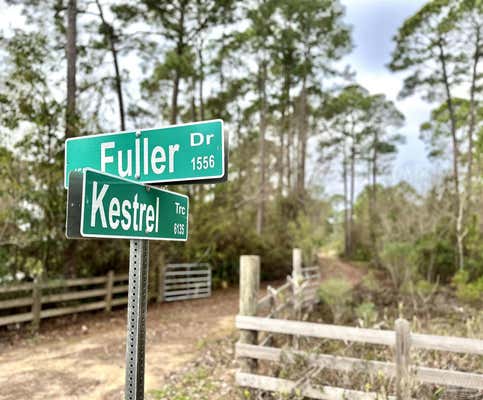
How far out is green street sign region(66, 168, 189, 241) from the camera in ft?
4.64

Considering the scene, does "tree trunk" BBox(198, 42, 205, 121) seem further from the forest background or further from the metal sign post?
the metal sign post

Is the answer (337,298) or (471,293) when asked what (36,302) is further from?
(471,293)

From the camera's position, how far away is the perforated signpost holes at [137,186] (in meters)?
1.45

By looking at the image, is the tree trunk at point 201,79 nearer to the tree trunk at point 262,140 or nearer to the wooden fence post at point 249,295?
the tree trunk at point 262,140

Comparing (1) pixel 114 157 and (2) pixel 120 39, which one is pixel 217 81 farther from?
(1) pixel 114 157

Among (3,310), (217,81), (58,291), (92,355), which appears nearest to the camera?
(92,355)

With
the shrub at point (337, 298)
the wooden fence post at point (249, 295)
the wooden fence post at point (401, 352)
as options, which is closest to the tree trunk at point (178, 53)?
the shrub at point (337, 298)

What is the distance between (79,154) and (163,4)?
12.4 metres

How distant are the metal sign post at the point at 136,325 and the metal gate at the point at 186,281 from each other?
906 cm

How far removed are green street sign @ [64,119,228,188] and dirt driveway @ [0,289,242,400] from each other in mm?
3447

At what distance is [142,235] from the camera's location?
166 centimetres

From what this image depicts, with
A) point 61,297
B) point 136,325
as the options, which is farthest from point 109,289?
point 136,325

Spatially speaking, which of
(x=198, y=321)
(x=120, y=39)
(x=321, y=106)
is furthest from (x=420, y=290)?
(x=321, y=106)

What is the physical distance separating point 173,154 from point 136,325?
76 cm
